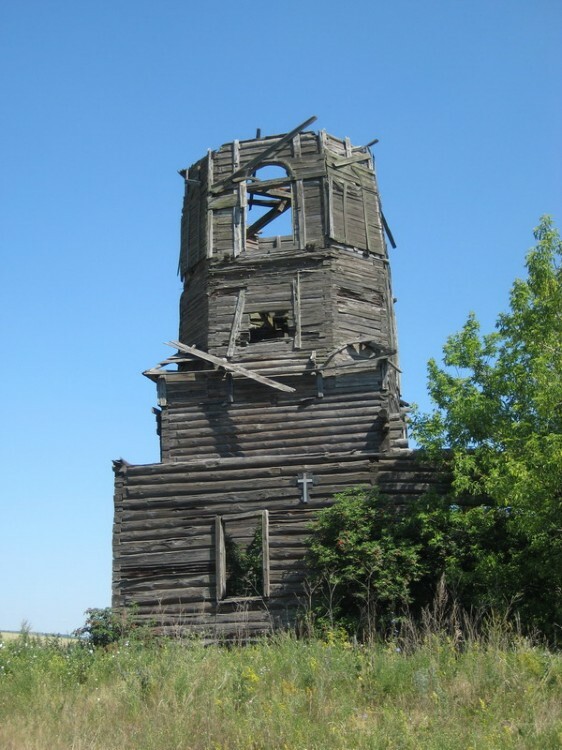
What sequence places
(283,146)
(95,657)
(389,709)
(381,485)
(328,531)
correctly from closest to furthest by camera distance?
(389,709) < (95,657) < (328,531) < (381,485) < (283,146)

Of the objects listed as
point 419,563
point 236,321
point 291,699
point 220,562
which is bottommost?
point 291,699

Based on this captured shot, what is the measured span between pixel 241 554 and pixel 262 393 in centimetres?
544

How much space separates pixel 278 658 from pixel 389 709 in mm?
2289

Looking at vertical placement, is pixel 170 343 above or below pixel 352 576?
above

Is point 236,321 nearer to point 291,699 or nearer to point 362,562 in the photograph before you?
point 362,562

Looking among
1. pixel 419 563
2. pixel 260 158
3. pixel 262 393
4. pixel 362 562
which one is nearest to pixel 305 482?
pixel 362 562

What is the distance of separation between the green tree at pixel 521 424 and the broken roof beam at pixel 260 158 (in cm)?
1036

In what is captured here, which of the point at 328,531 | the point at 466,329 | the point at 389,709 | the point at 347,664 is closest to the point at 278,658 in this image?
the point at 347,664

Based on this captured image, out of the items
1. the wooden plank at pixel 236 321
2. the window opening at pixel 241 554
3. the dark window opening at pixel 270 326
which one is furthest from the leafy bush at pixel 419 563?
the dark window opening at pixel 270 326

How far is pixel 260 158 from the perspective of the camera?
87.0ft

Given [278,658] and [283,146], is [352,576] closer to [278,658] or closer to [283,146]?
[278,658]

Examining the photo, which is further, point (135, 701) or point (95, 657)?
point (95, 657)

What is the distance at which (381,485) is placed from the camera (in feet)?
63.3

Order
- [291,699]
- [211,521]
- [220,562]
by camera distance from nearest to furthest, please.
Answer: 1. [291,699]
2. [220,562]
3. [211,521]
